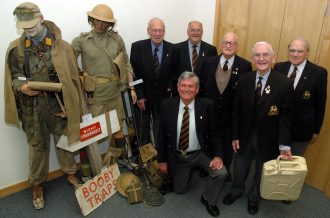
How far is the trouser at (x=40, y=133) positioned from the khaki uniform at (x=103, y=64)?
37 centimetres

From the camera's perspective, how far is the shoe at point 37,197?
8.33ft

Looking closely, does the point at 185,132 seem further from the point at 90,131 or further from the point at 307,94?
the point at 307,94

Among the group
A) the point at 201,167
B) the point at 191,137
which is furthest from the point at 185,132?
the point at 201,167

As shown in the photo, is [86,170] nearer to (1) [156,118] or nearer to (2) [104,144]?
(2) [104,144]

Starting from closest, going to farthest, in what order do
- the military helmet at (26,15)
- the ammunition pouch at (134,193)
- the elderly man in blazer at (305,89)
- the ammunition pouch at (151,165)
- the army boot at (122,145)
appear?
the military helmet at (26,15) → the elderly man in blazer at (305,89) → the ammunition pouch at (134,193) → the ammunition pouch at (151,165) → the army boot at (122,145)

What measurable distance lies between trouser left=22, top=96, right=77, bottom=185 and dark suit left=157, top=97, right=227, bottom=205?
91 centimetres

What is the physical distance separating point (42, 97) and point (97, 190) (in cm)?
96

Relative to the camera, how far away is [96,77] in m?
2.61

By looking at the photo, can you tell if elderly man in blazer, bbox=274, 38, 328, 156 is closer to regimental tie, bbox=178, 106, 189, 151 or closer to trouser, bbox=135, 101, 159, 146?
regimental tie, bbox=178, 106, 189, 151

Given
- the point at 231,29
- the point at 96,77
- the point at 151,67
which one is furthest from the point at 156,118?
the point at 231,29

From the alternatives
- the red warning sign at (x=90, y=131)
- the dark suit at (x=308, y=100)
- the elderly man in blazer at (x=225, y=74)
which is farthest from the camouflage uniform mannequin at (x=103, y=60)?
the dark suit at (x=308, y=100)

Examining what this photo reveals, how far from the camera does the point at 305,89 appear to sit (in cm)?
237

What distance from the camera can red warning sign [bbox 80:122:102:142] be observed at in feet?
8.31

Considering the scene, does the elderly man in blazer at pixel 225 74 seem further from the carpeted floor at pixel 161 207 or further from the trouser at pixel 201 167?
the carpeted floor at pixel 161 207
